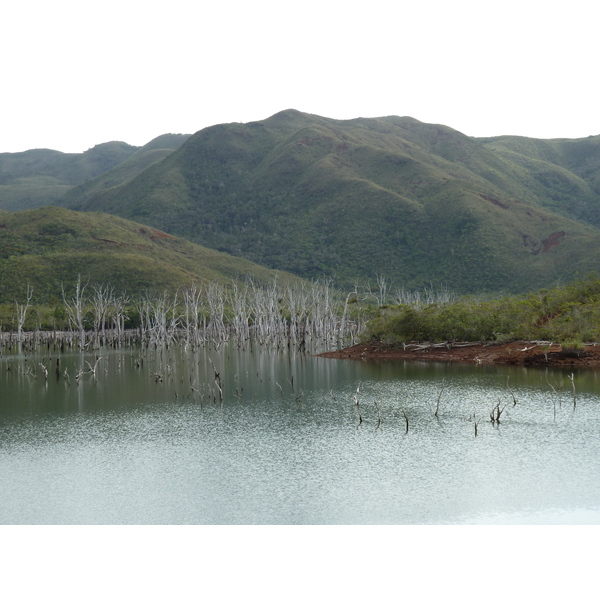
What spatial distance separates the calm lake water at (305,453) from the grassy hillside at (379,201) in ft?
232

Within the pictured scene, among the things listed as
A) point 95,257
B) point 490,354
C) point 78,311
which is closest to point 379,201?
point 95,257

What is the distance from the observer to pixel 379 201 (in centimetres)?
12188

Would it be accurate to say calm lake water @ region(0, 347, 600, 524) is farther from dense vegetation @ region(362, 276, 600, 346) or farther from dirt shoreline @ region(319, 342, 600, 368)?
dense vegetation @ region(362, 276, 600, 346)

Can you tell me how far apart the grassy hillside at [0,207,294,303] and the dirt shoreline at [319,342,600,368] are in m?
44.9

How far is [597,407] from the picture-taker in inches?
1019

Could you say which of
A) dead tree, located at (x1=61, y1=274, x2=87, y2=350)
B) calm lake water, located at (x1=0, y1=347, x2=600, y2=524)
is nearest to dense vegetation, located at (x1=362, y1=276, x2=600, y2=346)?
calm lake water, located at (x1=0, y1=347, x2=600, y2=524)

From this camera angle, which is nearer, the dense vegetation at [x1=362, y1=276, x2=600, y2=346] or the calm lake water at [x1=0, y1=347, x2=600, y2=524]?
the calm lake water at [x1=0, y1=347, x2=600, y2=524]

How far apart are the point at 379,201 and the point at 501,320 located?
78324mm

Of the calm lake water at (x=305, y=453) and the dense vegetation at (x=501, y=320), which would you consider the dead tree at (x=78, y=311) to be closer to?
the calm lake water at (x=305, y=453)

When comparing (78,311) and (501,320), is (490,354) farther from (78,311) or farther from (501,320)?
(78,311)

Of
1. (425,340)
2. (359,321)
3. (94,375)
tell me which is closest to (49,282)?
(359,321)

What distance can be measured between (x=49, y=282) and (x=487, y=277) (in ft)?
212

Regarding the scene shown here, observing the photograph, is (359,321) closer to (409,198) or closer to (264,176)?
(409,198)

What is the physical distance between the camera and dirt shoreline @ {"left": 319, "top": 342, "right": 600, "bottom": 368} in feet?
131
